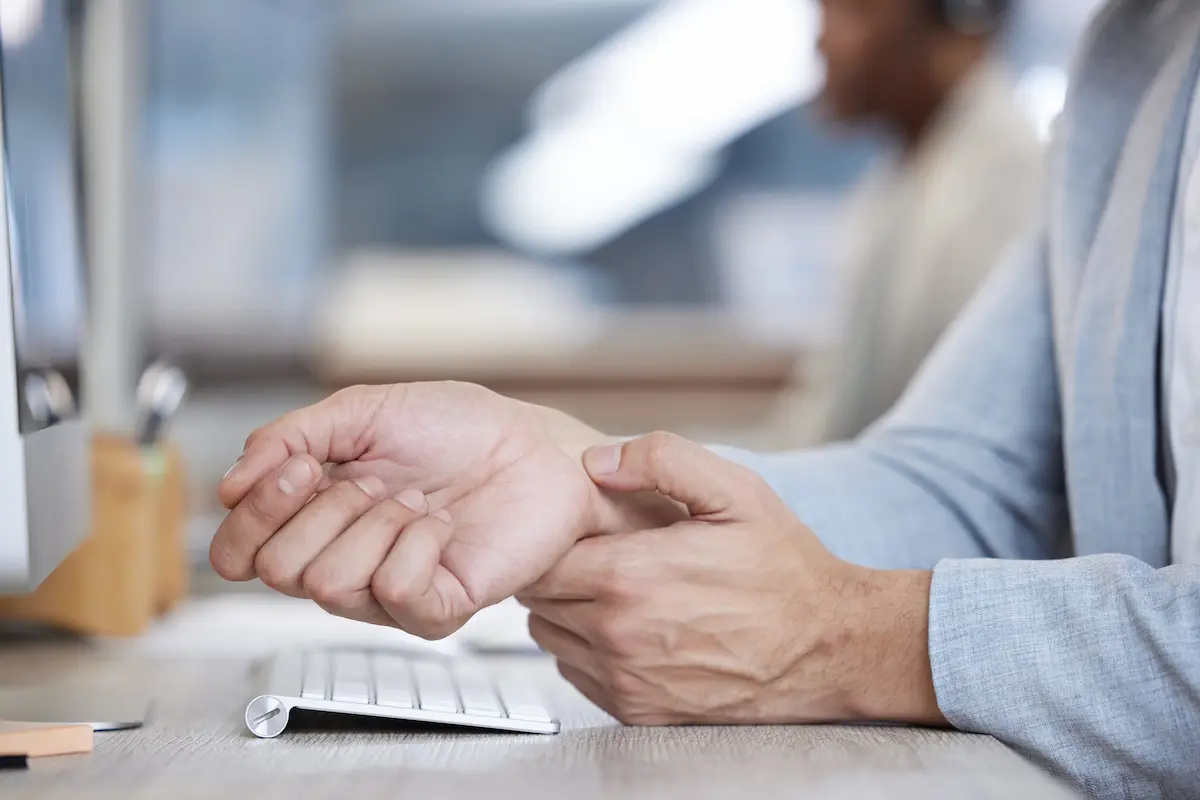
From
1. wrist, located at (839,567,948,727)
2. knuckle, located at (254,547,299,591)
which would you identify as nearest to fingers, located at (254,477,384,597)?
knuckle, located at (254,547,299,591)

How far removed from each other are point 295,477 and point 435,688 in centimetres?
14

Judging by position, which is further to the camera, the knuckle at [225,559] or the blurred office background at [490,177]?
the blurred office background at [490,177]

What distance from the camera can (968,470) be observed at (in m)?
0.68

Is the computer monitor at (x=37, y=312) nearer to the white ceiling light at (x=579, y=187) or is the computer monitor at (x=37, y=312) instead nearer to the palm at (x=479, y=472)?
the palm at (x=479, y=472)

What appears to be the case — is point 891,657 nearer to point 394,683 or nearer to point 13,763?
point 394,683

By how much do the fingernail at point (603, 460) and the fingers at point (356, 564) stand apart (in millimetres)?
99

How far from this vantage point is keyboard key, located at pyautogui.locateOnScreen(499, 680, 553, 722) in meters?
0.47

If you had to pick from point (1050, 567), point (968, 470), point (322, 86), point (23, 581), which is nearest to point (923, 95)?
point (968, 470)

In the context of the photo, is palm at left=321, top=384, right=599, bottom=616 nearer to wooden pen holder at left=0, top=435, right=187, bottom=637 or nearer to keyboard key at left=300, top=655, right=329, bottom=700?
keyboard key at left=300, top=655, right=329, bottom=700

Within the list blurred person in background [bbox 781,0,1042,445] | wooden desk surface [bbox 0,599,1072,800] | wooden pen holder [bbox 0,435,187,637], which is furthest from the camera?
blurred person in background [bbox 781,0,1042,445]

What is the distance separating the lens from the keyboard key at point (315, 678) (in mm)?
464

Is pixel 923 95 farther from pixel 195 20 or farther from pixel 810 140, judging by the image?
pixel 195 20

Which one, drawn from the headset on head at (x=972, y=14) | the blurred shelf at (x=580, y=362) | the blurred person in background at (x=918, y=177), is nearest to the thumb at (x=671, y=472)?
the blurred person in background at (x=918, y=177)

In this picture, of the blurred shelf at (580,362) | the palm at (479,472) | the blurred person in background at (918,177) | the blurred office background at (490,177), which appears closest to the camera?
the palm at (479,472)
